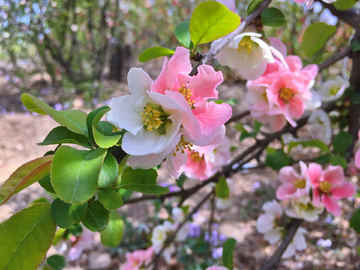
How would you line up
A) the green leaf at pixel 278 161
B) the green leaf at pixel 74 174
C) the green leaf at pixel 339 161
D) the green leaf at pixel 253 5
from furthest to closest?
the green leaf at pixel 278 161 < the green leaf at pixel 339 161 < the green leaf at pixel 253 5 < the green leaf at pixel 74 174

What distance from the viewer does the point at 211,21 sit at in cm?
41

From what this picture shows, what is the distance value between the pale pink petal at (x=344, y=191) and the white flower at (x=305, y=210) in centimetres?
6

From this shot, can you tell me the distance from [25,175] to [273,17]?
528mm

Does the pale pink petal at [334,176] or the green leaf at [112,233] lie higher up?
the pale pink petal at [334,176]

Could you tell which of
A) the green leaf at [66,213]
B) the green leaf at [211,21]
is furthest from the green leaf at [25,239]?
the green leaf at [211,21]

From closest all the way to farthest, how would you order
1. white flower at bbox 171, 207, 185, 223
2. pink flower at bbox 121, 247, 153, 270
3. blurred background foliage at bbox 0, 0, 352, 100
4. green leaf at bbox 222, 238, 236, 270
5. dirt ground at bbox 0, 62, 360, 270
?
green leaf at bbox 222, 238, 236, 270 < pink flower at bbox 121, 247, 153, 270 < white flower at bbox 171, 207, 185, 223 < dirt ground at bbox 0, 62, 360, 270 < blurred background foliage at bbox 0, 0, 352, 100

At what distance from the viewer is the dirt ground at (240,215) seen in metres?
1.67

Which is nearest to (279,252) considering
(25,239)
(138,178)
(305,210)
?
(305,210)

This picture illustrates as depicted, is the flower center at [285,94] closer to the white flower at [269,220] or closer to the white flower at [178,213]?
the white flower at [269,220]

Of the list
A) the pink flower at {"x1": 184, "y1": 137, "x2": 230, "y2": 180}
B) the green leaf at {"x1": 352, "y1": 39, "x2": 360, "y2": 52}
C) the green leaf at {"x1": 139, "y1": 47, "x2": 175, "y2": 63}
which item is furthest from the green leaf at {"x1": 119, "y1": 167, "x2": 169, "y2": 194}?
the green leaf at {"x1": 352, "y1": 39, "x2": 360, "y2": 52}

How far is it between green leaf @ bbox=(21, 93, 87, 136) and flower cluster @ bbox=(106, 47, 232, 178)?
0.17 ft

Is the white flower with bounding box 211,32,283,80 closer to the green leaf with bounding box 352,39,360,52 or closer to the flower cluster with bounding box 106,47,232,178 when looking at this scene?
the flower cluster with bounding box 106,47,232,178

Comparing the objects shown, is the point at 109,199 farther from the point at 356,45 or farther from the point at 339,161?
the point at 356,45

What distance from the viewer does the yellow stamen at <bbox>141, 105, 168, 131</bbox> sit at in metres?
0.38
